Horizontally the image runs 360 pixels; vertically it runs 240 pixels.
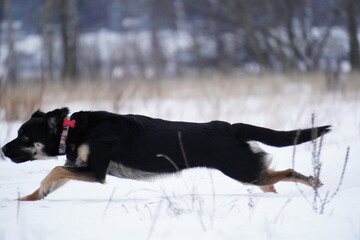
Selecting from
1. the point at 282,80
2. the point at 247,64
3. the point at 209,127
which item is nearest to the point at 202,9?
the point at 247,64

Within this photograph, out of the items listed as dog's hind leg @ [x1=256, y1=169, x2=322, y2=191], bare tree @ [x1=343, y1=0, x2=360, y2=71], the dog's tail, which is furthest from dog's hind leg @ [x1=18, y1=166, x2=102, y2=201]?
bare tree @ [x1=343, y1=0, x2=360, y2=71]

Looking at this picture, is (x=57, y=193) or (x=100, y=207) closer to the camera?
(x=100, y=207)

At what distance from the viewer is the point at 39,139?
426 centimetres

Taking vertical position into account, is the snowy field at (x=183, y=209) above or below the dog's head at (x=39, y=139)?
below

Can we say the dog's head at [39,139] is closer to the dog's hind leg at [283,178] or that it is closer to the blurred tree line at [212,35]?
the dog's hind leg at [283,178]

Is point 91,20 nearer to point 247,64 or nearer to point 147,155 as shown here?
point 247,64

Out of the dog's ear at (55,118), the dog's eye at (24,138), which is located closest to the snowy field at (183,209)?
the dog's eye at (24,138)

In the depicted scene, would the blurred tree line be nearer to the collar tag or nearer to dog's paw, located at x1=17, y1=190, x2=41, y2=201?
the collar tag

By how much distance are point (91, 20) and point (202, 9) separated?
22.7 feet

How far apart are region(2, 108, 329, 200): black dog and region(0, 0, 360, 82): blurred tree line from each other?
11.9 meters

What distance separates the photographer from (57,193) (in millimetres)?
4398

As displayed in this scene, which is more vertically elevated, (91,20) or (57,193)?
(91,20)

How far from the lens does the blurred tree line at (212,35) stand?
62.2 feet

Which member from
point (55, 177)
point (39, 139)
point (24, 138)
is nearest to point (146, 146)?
point (55, 177)
